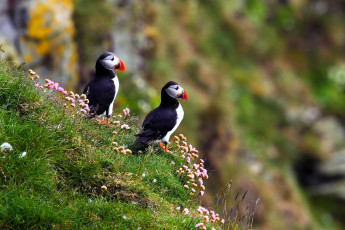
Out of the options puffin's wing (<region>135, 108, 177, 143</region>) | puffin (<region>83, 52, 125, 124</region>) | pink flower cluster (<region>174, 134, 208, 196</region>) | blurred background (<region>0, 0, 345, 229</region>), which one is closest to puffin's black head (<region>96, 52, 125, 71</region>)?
puffin (<region>83, 52, 125, 124</region>)

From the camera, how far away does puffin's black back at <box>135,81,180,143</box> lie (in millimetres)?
6395

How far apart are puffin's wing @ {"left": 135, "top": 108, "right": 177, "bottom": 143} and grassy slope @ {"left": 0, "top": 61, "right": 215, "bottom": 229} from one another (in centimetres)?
31

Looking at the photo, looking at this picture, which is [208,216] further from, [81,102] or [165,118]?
[81,102]

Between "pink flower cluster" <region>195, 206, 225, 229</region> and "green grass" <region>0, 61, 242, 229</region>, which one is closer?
"green grass" <region>0, 61, 242, 229</region>

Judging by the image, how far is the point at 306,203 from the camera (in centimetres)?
1730

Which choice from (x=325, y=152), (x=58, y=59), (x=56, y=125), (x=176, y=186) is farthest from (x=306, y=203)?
(x=56, y=125)

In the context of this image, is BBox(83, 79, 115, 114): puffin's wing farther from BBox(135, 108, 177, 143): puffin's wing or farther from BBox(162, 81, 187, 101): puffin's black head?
BBox(162, 81, 187, 101): puffin's black head

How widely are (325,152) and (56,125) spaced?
589 inches

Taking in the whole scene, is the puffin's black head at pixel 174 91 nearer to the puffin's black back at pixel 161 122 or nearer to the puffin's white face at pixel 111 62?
the puffin's black back at pixel 161 122

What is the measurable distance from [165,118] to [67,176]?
1814 millimetres

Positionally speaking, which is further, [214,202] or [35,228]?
[214,202]

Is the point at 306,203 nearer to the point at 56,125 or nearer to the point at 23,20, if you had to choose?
the point at 23,20

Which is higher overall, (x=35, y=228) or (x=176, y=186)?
(x=176, y=186)

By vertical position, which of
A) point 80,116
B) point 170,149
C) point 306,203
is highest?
point 306,203
